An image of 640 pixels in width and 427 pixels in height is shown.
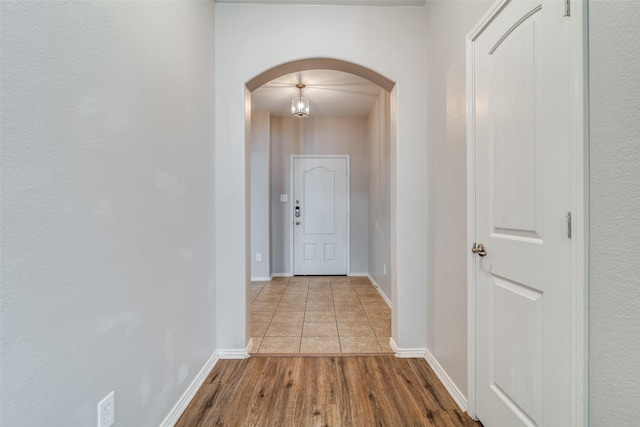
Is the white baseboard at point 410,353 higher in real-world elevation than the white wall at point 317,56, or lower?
lower

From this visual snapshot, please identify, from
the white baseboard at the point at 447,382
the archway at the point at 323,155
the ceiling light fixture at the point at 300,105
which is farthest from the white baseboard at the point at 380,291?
the ceiling light fixture at the point at 300,105

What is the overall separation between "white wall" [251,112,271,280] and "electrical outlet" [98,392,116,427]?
138 inches

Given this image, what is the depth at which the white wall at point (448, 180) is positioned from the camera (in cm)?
165

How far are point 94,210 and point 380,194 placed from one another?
338cm

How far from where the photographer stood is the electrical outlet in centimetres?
102

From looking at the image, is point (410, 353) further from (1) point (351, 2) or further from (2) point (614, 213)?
(1) point (351, 2)

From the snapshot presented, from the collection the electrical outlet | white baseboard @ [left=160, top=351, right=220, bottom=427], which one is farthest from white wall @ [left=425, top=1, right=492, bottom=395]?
the electrical outlet

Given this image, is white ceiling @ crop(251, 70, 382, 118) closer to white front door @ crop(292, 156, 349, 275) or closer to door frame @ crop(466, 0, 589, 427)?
white front door @ crop(292, 156, 349, 275)

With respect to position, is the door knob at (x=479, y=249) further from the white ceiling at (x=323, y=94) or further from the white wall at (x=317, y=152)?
the white wall at (x=317, y=152)

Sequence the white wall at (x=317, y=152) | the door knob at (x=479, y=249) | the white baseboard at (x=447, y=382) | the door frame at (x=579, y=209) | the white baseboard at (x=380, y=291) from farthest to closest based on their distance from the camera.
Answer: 1. the white wall at (x=317, y=152)
2. the white baseboard at (x=380, y=291)
3. the white baseboard at (x=447, y=382)
4. the door knob at (x=479, y=249)
5. the door frame at (x=579, y=209)

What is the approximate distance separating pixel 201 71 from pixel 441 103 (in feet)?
5.19

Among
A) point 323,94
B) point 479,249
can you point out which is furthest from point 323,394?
point 323,94

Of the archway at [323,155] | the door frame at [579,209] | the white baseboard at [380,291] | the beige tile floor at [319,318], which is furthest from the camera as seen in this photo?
the archway at [323,155]

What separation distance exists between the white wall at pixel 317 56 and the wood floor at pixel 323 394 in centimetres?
25
